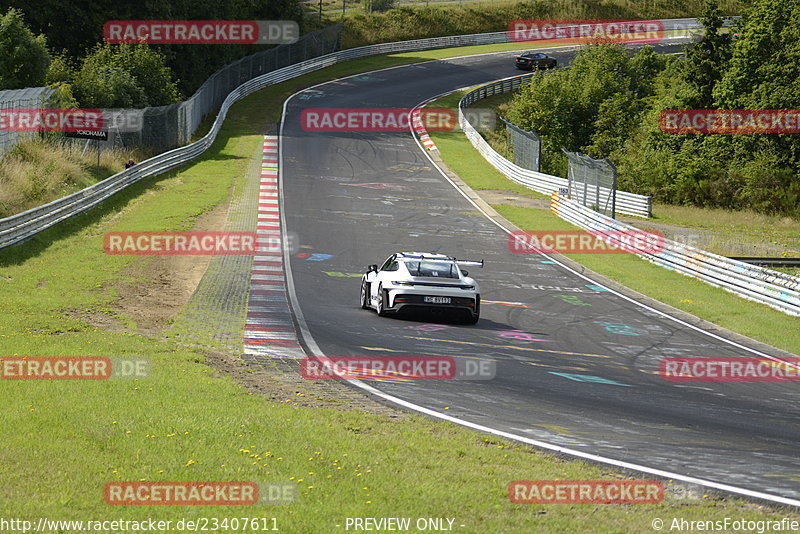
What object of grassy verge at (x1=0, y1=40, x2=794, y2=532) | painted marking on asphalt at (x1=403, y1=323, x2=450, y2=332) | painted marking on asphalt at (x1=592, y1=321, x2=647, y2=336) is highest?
grassy verge at (x1=0, y1=40, x2=794, y2=532)

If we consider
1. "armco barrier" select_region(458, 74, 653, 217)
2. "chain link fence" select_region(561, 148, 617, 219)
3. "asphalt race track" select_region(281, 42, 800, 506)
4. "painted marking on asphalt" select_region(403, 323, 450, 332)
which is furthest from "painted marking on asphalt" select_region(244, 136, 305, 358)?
"armco barrier" select_region(458, 74, 653, 217)

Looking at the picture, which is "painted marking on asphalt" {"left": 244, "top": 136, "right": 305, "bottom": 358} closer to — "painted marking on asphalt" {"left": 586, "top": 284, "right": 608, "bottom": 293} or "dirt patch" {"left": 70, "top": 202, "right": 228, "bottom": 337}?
"dirt patch" {"left": 70, "top": 202, "right": 228, "bottom": 337}

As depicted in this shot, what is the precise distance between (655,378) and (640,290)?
10166mm

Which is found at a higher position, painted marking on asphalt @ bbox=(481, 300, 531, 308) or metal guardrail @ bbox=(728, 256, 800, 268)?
metal guardrail @ bbox=(728, 256, 800, 268)

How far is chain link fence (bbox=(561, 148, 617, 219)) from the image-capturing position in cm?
3422

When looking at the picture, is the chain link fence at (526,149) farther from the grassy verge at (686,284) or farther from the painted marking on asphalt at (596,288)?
the painted marking on asphalt at (596,288)

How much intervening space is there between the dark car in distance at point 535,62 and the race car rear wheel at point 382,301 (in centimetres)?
A: 6042

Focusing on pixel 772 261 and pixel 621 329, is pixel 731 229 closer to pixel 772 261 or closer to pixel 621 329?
pixel 772 261

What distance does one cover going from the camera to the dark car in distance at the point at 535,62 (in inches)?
2985

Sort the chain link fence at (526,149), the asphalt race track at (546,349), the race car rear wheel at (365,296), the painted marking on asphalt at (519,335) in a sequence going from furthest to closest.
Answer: the chain link fence at (526,149) < the race car rear wheel at (365,296) < the painted marking on asphalt at (519,335) < the asphalt race track at (546,349)

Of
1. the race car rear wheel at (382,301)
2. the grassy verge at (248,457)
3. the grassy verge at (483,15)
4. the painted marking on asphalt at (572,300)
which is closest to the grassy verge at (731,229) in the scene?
the painted marking on asphalt at (572,300)

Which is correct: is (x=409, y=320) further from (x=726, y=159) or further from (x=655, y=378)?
(x=726, y=159)

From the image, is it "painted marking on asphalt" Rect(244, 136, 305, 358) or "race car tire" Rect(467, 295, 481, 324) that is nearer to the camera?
"painted marking on asphalt" Rect(244, 136, 305, 358)

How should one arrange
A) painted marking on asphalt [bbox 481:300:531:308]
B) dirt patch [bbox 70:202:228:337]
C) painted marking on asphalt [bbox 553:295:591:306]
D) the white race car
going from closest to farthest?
dirt patch [bbox 70:202:228:337] < the white race car < painted marking on asphalt [bbox 481:300:531:308] < painted marking on asphalt [bbox 553:295:591:306]
